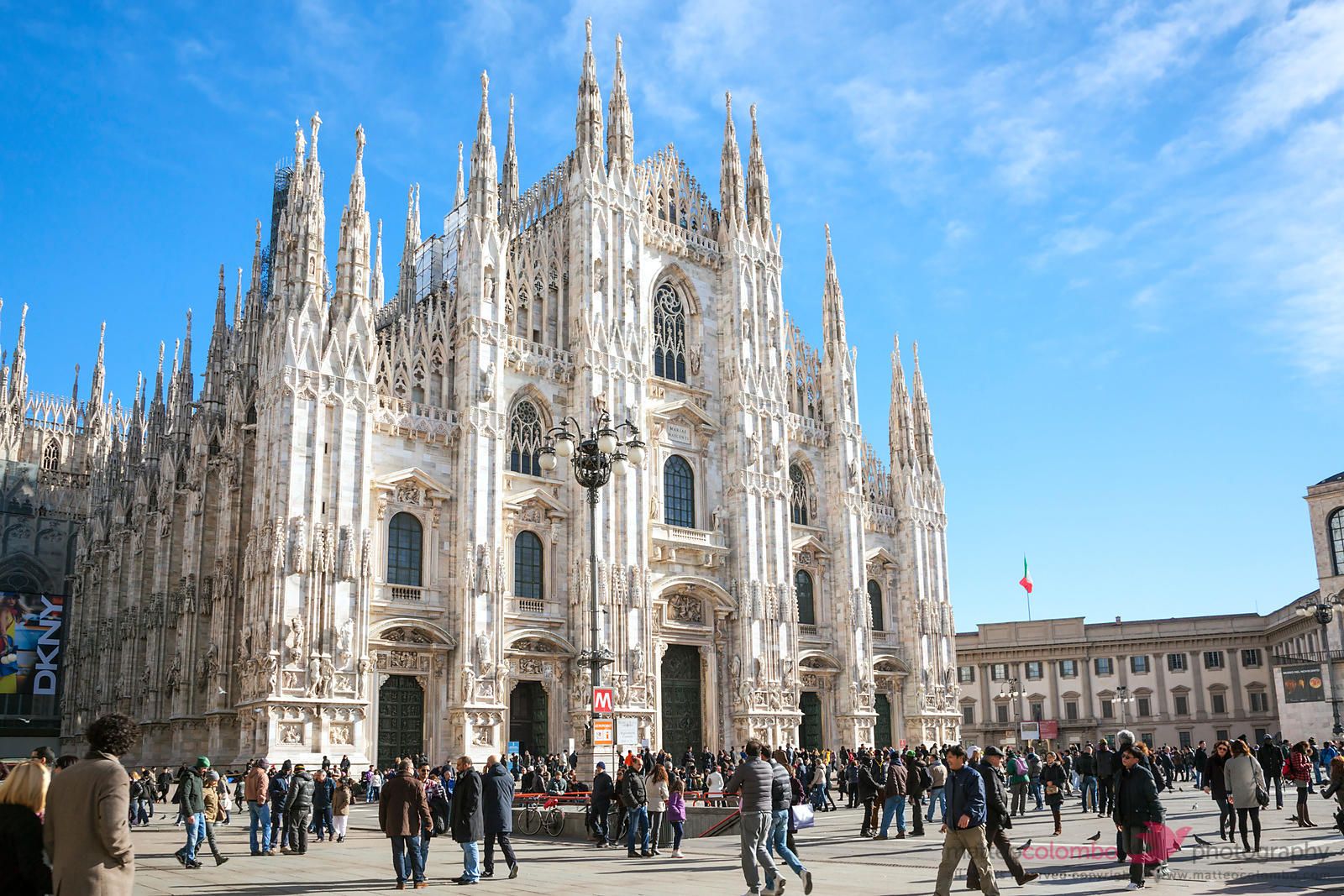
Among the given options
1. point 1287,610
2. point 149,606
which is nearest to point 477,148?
point 149,606

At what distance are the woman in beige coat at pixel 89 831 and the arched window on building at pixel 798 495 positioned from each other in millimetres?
38663

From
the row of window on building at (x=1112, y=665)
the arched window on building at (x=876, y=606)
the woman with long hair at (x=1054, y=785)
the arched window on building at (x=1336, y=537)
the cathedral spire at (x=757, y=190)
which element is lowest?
the woman with long hair at (x=1054, y=785)

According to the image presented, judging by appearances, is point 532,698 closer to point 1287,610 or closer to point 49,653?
point 49,653

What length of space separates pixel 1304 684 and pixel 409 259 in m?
46.0

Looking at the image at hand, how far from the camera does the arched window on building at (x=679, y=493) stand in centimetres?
4128

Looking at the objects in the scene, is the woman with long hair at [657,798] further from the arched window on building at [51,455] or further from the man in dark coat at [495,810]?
the arched window on building at [51,455]

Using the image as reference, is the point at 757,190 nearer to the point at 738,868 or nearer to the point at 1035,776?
the point at 1035,776

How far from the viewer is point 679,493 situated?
41750 mm

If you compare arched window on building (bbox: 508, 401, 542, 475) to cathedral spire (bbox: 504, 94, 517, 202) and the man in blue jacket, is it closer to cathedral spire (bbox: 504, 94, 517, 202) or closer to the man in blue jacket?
cathedral spire (bbox: 504, 94, 517, 202)

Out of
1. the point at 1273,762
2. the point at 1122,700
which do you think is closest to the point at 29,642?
the point at 1273,762

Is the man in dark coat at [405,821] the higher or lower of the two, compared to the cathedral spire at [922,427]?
lower

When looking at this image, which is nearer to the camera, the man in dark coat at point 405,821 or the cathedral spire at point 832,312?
the man in dark coat at point 405,821

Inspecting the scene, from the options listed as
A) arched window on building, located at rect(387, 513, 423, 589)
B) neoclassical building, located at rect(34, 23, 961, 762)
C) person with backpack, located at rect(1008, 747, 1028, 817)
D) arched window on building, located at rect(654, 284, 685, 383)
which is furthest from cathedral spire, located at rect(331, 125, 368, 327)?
person with backpack, located at rect(1008, 747, 1028, 817)

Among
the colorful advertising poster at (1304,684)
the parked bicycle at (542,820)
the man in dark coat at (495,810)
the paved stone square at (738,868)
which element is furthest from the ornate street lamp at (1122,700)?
the man in dark coat at (495,810)
